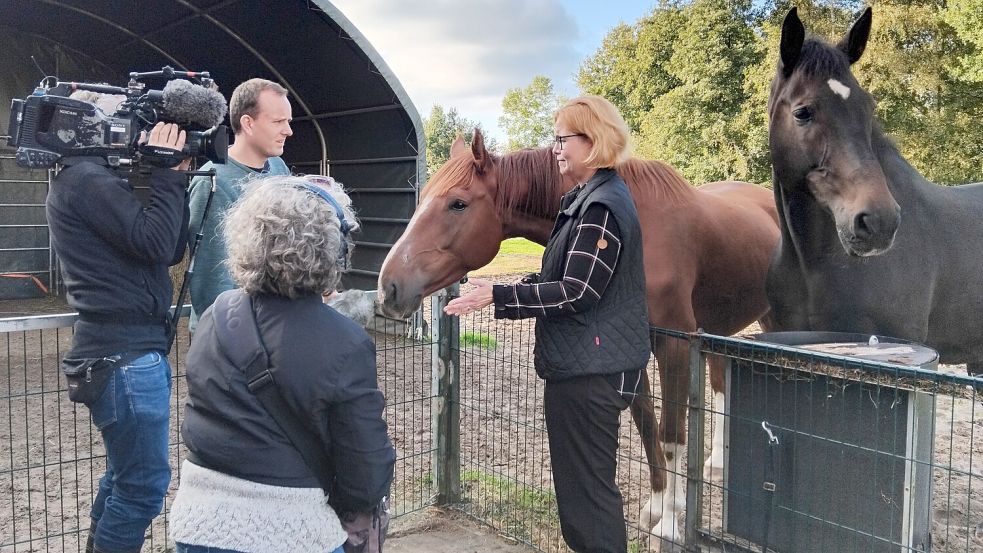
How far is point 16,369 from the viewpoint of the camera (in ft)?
24.7

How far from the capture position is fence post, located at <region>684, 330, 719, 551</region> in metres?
2.86

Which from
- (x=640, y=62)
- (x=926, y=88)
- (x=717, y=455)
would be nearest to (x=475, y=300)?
(x=717, y=455)

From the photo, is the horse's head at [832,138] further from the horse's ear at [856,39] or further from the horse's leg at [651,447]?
the horse's leg at [651,447]

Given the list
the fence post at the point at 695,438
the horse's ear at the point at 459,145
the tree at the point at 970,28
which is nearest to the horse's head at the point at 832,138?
the fence post at the point at 695,438

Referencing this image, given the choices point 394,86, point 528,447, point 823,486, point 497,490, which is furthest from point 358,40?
point 823,486

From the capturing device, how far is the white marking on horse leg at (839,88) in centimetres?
308

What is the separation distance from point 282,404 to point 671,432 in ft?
7.79

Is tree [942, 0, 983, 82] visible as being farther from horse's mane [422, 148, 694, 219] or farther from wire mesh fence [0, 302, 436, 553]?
horse's mane [422, 148, 694, 219]

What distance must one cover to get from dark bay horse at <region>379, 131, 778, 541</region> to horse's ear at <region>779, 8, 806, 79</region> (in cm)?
83

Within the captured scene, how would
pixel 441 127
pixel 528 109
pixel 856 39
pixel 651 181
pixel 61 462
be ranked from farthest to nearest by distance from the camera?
pixel 441 127
pixel 528 109
pixel 651 181
pixel 856 39
pixel 61 462

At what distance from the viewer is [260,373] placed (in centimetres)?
153

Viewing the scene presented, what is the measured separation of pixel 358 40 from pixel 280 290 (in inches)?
264

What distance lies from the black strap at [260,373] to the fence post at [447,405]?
241cm

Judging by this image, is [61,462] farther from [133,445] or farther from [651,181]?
[651,181]
